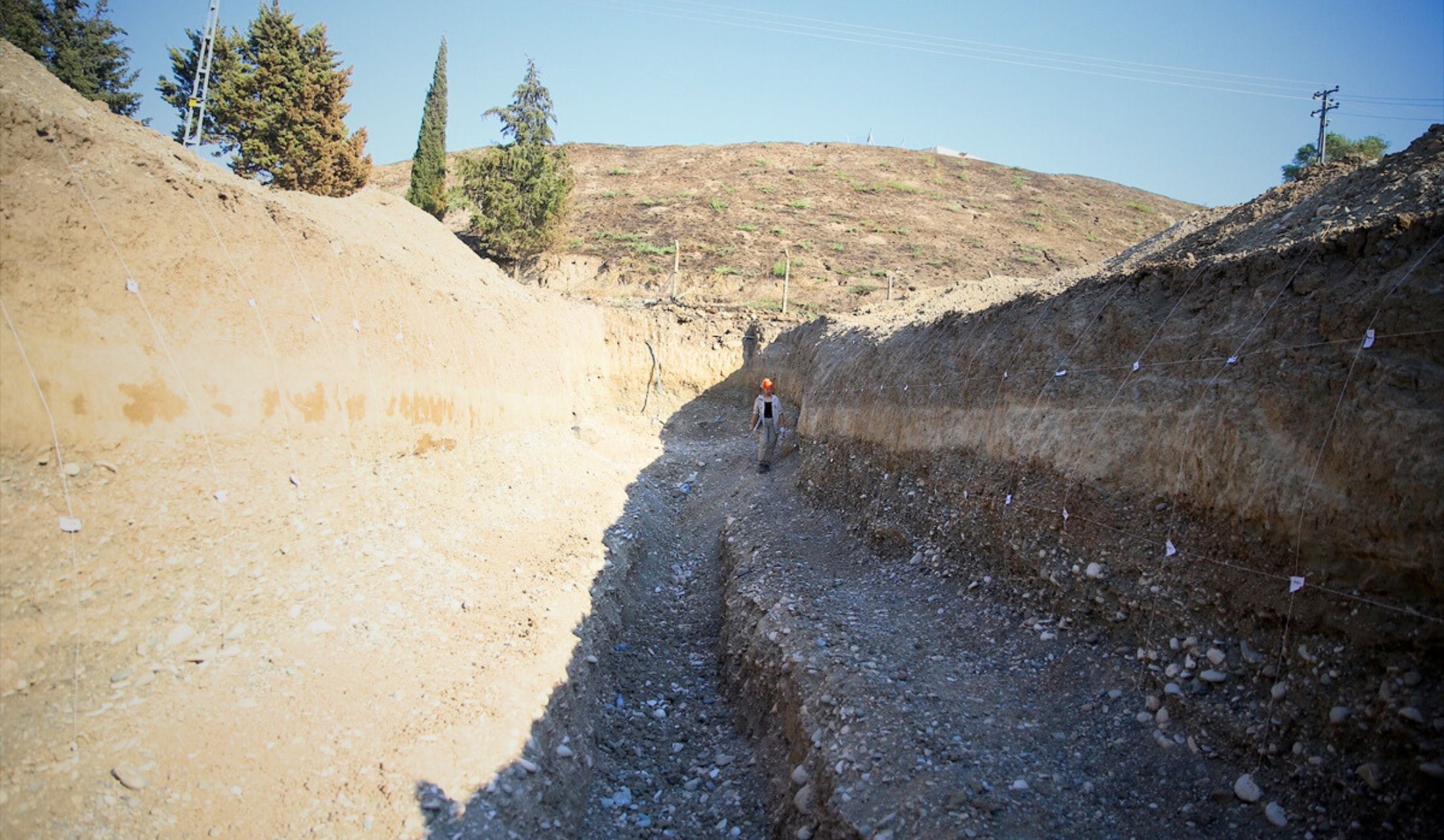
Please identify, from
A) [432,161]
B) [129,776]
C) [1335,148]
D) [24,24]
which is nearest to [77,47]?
[24,24]

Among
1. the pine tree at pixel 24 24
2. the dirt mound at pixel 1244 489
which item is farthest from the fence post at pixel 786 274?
the pine tree at pixel 24 24

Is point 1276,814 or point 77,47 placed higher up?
point 77,47

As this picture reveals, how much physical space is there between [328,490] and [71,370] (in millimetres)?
2265

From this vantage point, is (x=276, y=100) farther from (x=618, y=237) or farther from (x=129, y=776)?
(x=129, y=776)

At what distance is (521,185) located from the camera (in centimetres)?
2694

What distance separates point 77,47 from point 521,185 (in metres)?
12.7

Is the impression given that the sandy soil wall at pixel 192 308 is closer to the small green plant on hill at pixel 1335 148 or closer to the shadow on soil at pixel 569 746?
the shadow on soil at pixel 569 746

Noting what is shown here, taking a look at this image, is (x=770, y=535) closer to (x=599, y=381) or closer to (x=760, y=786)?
(x=760, y=786)

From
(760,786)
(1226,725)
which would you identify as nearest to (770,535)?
(760,786)

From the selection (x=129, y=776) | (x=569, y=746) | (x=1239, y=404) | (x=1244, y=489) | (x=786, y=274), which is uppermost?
(x=786, y=274)

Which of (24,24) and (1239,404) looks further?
(24,24)

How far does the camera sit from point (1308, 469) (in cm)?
400

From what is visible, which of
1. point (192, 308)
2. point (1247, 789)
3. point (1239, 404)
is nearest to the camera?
point (1247, 789)

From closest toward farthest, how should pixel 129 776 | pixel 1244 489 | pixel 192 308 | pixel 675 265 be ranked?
1. pixel 129 776
2. pixel 1244 489
3. pixel 192 308
4. pixel 675 265
